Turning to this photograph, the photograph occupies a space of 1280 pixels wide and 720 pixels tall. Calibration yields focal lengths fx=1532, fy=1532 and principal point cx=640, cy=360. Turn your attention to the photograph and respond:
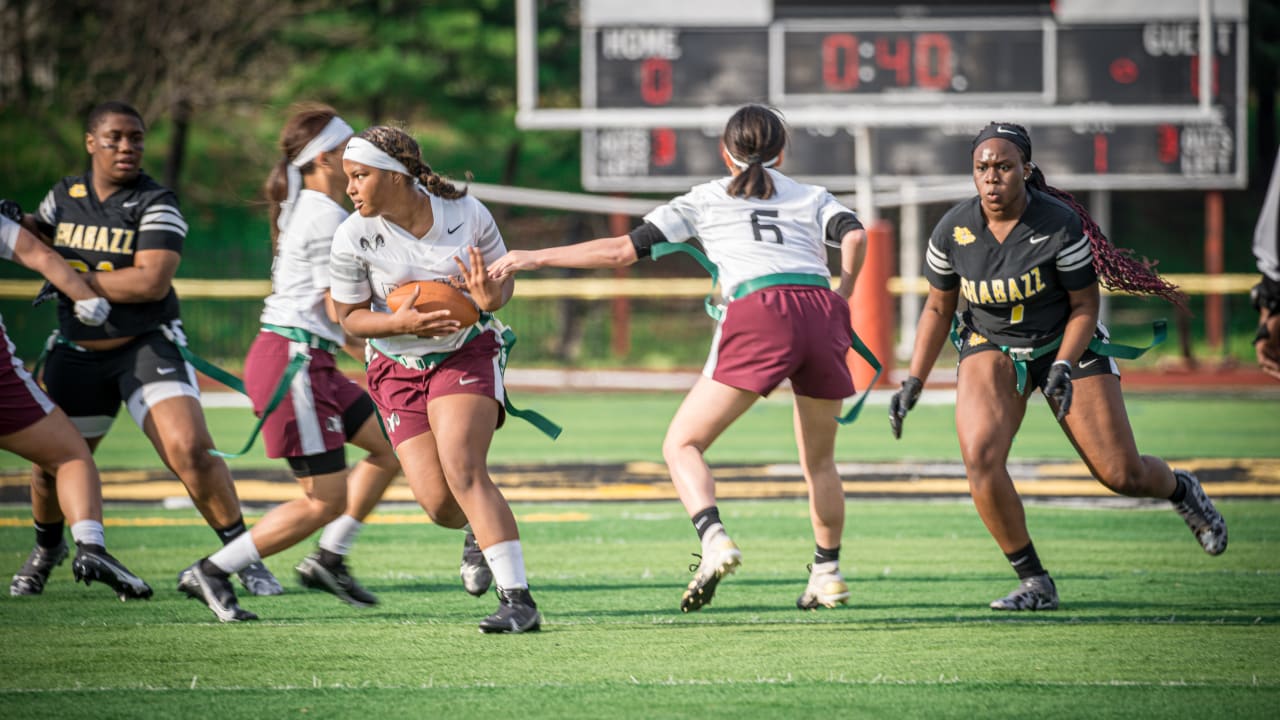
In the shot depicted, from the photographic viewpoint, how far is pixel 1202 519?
673 cm

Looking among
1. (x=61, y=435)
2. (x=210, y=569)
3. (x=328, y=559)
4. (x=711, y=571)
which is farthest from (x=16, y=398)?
(x=711, y=571)

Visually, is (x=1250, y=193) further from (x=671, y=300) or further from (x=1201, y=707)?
(x=1201, y=707)

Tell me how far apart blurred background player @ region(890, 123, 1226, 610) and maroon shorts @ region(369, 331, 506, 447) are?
5.87ft

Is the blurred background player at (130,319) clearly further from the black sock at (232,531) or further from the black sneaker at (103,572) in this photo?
the black sneaker at (103,572)

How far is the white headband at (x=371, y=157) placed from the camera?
222 inches

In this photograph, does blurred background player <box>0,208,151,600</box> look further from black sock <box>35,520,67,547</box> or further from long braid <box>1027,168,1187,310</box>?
long braid <box>1027,168,1187,310</box>

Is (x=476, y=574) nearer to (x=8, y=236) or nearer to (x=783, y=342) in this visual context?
(x=783, y=342)

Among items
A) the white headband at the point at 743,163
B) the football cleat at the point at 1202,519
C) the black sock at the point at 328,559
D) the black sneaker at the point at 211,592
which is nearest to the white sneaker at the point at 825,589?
the football cleat at the point at 1202,519

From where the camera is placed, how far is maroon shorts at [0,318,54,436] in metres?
6.43

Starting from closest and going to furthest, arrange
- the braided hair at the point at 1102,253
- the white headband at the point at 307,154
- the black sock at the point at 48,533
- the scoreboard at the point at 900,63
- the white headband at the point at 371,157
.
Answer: the white headband at the point at 371,157
the braided hair at the point at 1102,253
the white headband at the point at 307,154
the black sock at the point at 48,533
the scoreboard at the point at 900,63

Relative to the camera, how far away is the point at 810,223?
6.06 m

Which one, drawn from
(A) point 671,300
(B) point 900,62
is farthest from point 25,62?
(B) point 900,62

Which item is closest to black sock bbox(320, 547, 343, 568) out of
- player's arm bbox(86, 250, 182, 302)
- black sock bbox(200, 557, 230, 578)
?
black sock bbox(200, 557, 230, 578)

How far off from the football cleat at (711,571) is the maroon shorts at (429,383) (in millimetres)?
998
